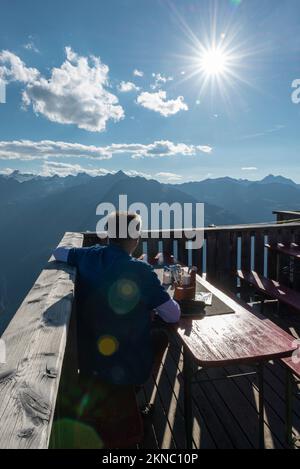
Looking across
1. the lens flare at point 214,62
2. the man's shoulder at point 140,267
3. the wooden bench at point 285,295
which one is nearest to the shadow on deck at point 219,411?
the wooden bench at point 285,295

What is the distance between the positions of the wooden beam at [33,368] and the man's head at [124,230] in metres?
0.49

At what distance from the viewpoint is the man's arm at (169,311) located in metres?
2.29

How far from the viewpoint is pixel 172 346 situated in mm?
4316

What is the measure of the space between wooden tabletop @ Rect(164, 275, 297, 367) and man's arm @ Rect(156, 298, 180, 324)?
124mm

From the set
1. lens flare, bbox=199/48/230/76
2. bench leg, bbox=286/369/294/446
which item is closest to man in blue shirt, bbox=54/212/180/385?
bench leg, bbox=286/369/294/446

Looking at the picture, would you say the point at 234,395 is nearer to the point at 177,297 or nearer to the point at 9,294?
the point at 177,297

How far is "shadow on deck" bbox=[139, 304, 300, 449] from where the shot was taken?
274 centimetres

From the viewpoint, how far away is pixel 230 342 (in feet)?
7.31

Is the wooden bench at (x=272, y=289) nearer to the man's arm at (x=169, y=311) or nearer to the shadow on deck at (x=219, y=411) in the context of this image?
the shadow on deck at (x=219, y=411)

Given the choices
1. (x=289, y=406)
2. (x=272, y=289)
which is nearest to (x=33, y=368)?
(x=289, y=406)

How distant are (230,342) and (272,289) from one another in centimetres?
318

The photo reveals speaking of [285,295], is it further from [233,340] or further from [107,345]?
[107,345]
